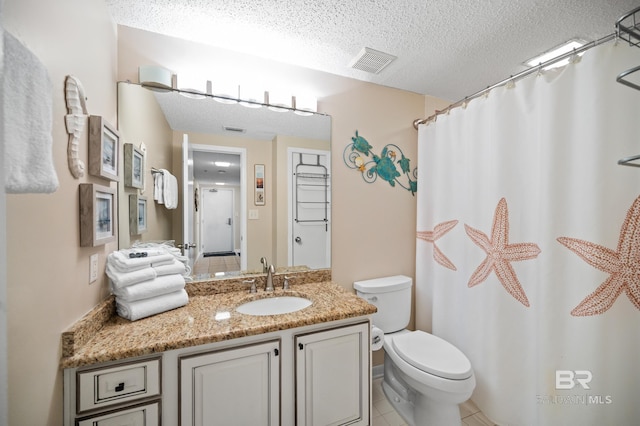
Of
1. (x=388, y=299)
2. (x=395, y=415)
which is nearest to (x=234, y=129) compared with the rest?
(x=388, y=299)

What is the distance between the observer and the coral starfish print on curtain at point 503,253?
1.33 metres

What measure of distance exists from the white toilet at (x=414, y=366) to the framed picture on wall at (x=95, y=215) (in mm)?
1492

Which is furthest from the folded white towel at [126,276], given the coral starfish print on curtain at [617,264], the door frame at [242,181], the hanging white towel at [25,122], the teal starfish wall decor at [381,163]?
the coral starfish print on curtain at [617,264]

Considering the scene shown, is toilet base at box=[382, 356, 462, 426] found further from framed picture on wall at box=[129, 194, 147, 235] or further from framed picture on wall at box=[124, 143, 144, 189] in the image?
framed picture on wall at box=[124, 143, 144, 189]

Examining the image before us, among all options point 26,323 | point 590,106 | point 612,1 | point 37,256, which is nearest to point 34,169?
point 37,256

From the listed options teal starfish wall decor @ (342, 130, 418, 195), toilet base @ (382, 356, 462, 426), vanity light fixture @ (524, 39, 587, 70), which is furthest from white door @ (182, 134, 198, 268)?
vanity light fixture @ (524, 39, 587, 70)

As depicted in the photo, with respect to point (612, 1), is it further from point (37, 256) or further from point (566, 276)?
point (37, 256)

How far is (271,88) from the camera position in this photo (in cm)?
165

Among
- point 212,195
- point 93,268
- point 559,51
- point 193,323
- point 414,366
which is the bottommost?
point 414,366

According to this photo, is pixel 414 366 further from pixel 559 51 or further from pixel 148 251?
pixel 559 51

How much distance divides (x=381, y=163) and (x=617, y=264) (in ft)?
4.46

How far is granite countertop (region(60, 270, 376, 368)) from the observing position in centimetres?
91

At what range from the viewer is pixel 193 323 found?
112cm

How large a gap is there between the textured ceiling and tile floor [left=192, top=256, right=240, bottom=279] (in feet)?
4.39
